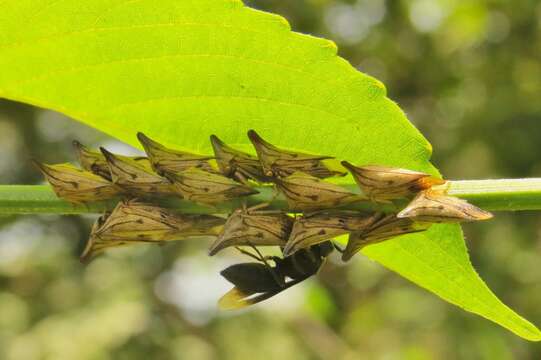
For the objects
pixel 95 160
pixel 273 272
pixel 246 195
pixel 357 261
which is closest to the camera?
pixel 246 195

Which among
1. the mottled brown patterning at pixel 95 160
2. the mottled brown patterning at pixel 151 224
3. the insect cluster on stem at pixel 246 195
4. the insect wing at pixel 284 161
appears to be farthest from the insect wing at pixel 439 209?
the mottled brown patterning at pixel 95 160

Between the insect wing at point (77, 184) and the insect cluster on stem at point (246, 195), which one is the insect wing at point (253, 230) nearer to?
the insect cluster on stem at point (246, 195)

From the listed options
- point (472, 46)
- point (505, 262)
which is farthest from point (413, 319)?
point (472, 46)

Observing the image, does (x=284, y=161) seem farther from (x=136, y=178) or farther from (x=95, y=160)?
(x=95, y=160)

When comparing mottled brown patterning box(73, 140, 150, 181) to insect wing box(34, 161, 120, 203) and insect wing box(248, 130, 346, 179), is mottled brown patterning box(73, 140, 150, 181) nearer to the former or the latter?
insect wing box(34, 161, 120, 203)

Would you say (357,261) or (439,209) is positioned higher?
(439,209)

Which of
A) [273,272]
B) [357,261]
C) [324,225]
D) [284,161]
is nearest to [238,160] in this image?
[284,161]

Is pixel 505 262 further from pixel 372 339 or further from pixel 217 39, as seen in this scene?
pixel 217 39
